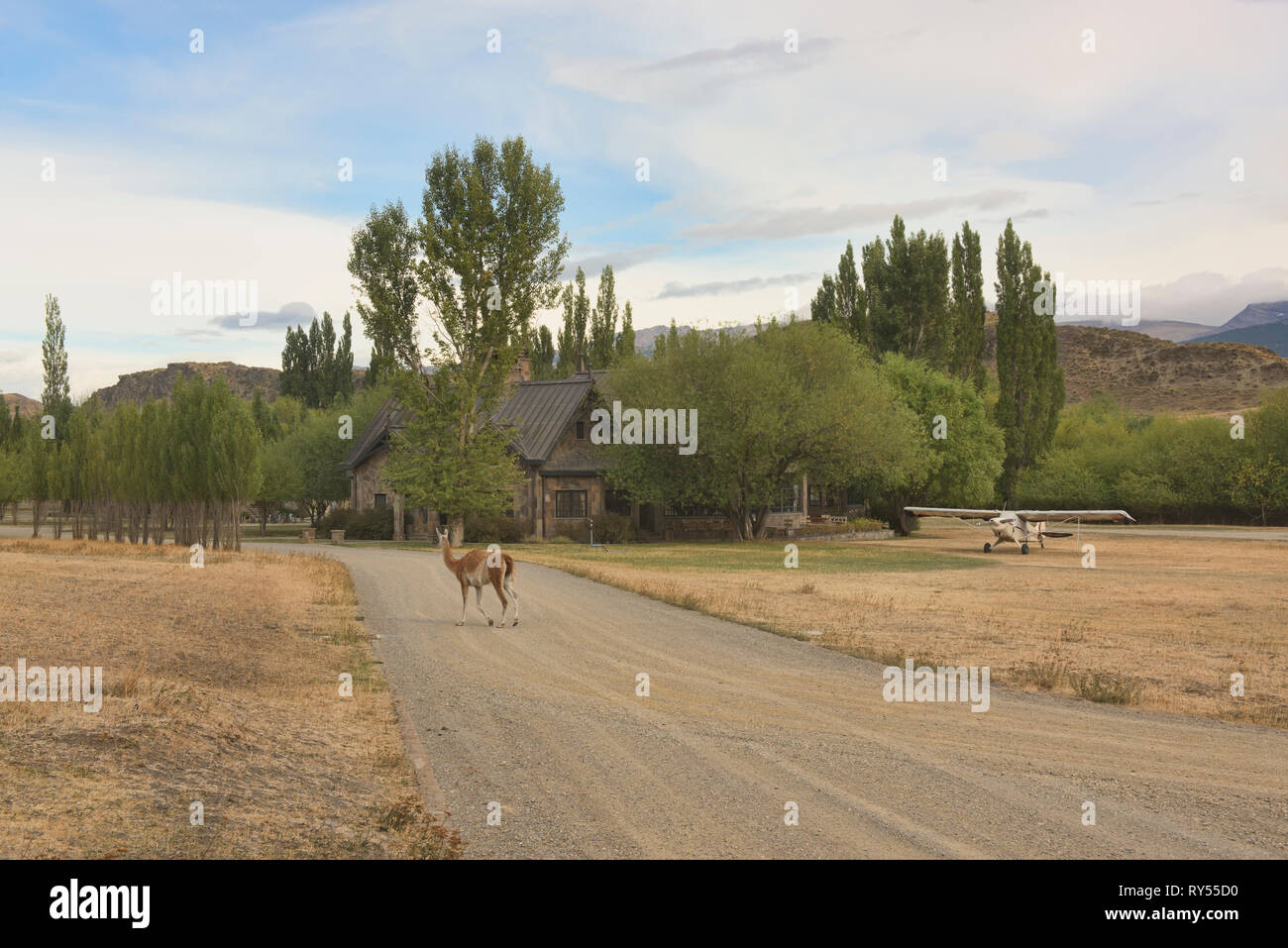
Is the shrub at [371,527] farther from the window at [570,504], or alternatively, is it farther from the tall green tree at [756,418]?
the tall green tree at [756,418]

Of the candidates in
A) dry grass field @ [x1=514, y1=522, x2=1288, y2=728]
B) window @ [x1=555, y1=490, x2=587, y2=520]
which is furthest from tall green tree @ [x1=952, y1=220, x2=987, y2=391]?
window @ [x1=555, y1=490, x2=587, y2=520]

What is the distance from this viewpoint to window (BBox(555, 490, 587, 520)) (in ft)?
187

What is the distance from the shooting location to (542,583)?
94.3 ft

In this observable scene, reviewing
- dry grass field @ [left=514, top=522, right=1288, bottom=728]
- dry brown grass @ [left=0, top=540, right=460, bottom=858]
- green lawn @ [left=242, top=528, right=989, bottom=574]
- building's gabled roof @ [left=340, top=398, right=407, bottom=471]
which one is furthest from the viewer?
building's gabled roof @ [left=340, top=398, right=407, bottom=471]

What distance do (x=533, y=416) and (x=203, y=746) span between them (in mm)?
50212

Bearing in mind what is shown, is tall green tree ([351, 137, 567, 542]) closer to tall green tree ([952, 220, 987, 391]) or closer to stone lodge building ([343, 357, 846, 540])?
stone lodge building ([343, 357, 846, 540])

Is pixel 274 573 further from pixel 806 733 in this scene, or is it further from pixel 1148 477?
pixel 1148 477

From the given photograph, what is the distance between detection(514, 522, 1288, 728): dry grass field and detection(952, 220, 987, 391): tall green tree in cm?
2681

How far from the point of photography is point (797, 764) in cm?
987

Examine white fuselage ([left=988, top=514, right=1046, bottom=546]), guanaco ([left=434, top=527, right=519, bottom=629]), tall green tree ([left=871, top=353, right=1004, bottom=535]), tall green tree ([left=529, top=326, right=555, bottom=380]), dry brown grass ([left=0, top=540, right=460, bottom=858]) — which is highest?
tall green tree ([left=529, top=326, right=555, bottom=380])

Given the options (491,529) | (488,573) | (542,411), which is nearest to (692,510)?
(542,411)
